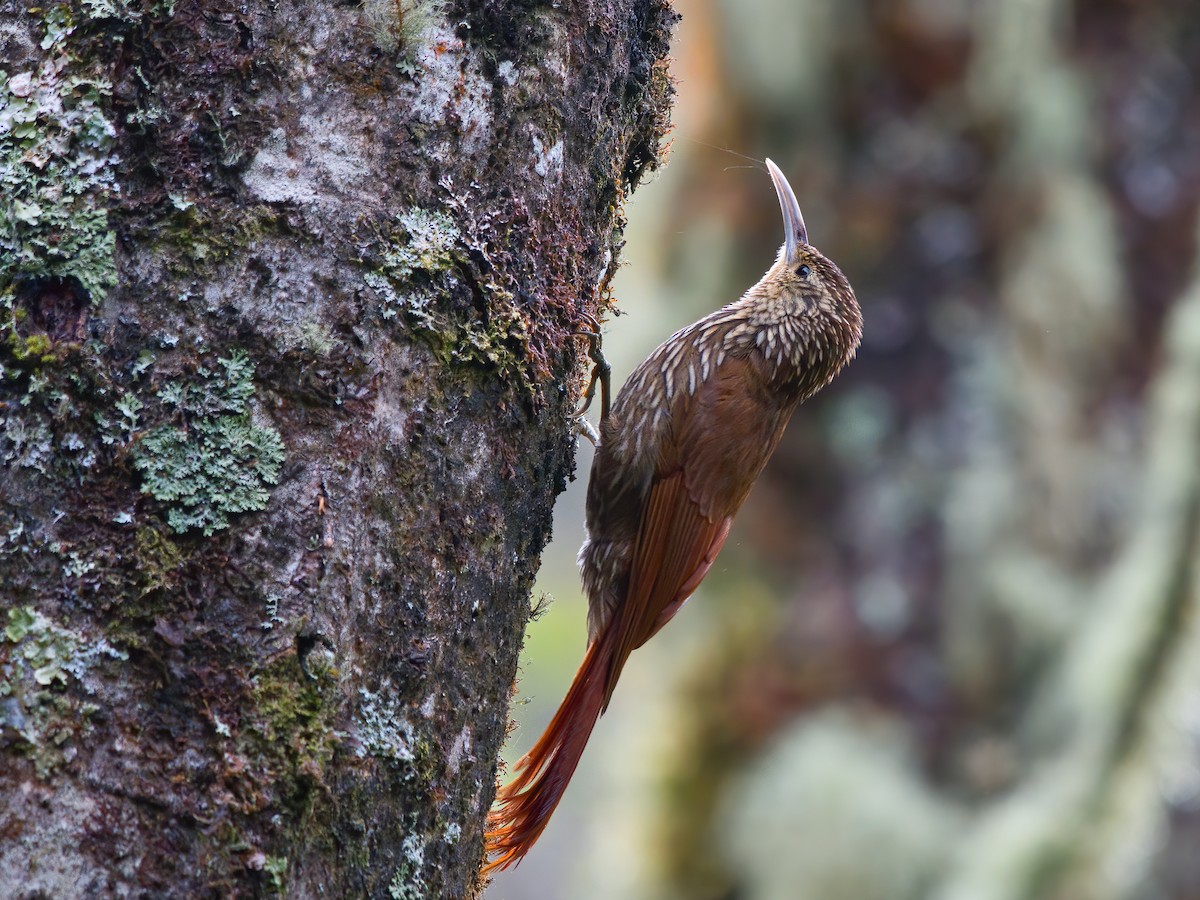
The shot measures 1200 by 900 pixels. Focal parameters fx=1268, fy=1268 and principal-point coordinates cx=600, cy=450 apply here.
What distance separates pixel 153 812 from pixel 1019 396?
381cm

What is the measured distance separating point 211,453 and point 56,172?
1.29 feet

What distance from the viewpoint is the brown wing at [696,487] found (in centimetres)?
307

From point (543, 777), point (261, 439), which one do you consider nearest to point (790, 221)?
point (543, 777)

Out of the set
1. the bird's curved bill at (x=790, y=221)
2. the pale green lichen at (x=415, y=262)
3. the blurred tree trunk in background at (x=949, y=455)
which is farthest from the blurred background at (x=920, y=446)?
the pale green lichen at (x=415, y=262)

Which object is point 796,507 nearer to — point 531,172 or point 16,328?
point 531,172

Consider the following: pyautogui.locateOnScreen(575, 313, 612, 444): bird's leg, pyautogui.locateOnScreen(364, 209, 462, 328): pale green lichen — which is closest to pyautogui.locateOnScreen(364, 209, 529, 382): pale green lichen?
pyautogui.locateOnScreen(364, 209, 462, 328): pale green lichen

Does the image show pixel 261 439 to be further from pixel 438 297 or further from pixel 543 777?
pixel 543 777

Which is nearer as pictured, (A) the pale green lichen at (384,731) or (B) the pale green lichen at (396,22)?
(A) the pale green lichen at (384,731)

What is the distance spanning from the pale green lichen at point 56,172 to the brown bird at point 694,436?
1.59 m

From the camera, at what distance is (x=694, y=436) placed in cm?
320

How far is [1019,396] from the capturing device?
15.0 ft

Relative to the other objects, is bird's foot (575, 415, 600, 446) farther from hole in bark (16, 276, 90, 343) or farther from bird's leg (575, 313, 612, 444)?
hole in bark (16, 276, 90, 343)

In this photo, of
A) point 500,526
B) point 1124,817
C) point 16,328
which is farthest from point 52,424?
point 1124,817

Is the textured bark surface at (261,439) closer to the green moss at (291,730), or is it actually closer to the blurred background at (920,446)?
the green moss at (291,730)
